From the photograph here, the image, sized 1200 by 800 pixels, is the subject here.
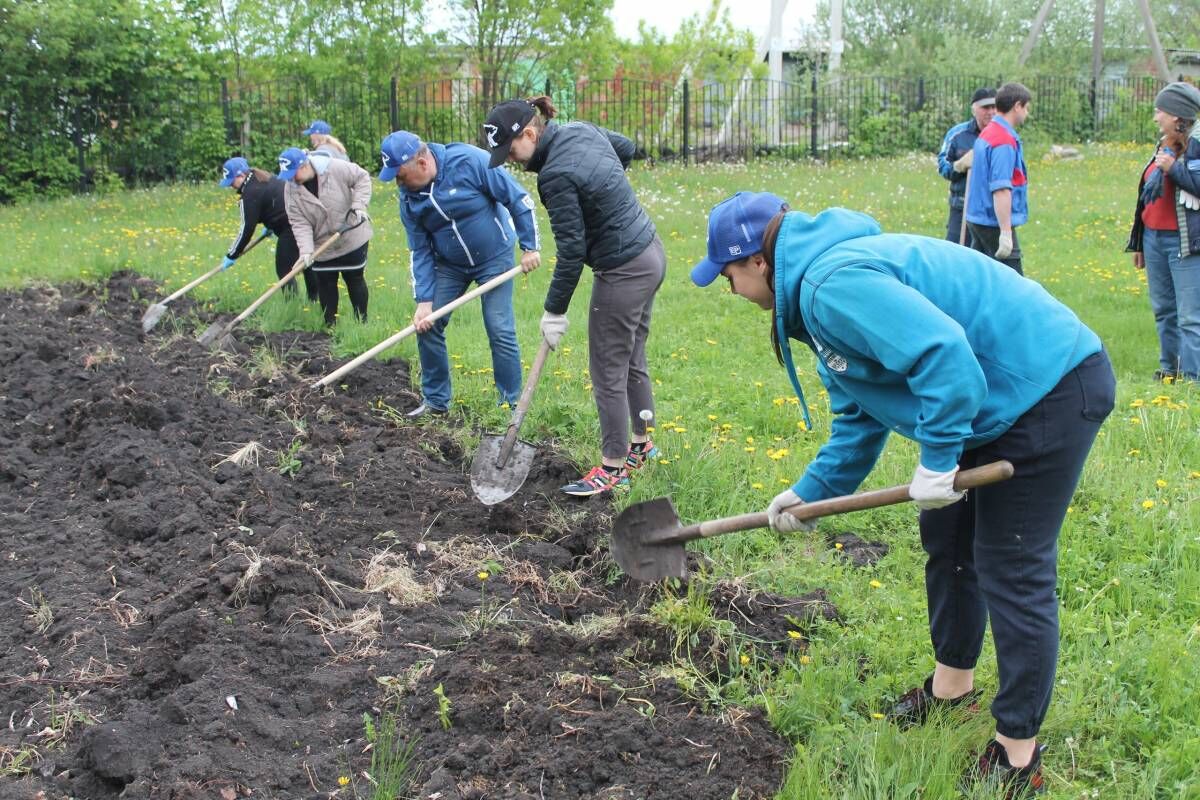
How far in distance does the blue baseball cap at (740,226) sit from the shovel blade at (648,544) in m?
1.39

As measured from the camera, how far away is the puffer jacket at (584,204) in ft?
16.1

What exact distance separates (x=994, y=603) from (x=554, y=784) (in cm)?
127

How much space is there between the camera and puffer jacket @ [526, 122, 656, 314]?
4.91m

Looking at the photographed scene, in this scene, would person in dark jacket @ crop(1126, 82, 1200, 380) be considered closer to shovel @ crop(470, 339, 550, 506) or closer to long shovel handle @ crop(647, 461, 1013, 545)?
shovel @ crop(470, 339, 550, 506)

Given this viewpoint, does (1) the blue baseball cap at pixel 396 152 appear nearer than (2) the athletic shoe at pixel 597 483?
No

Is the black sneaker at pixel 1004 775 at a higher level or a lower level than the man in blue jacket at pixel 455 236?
lower

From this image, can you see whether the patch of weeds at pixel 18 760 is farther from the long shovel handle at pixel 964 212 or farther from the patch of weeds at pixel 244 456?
the long shovel handle at pixel 964 212

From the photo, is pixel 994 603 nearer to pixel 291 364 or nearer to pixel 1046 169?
pixel 291 364

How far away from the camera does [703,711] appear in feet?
11.2

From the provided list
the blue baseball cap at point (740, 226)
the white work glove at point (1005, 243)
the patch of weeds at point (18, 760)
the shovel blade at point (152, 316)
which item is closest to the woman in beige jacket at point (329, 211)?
the shovel blade at point (152, 316)

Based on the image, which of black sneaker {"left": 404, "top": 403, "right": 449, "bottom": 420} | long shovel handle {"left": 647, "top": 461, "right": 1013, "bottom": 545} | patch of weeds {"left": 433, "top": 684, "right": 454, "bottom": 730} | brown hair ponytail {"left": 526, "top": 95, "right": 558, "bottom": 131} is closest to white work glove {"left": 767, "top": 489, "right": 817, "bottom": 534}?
long shovel handle {"left": 647, "top": 461, "right": 1013, "bottom": 545}

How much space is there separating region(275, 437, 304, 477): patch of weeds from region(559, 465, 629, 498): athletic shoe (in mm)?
1370

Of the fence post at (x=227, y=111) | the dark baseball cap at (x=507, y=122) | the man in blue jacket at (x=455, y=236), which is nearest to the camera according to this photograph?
the dark baseball cap at (x=507, y=122)

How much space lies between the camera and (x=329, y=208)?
8.18 metres
